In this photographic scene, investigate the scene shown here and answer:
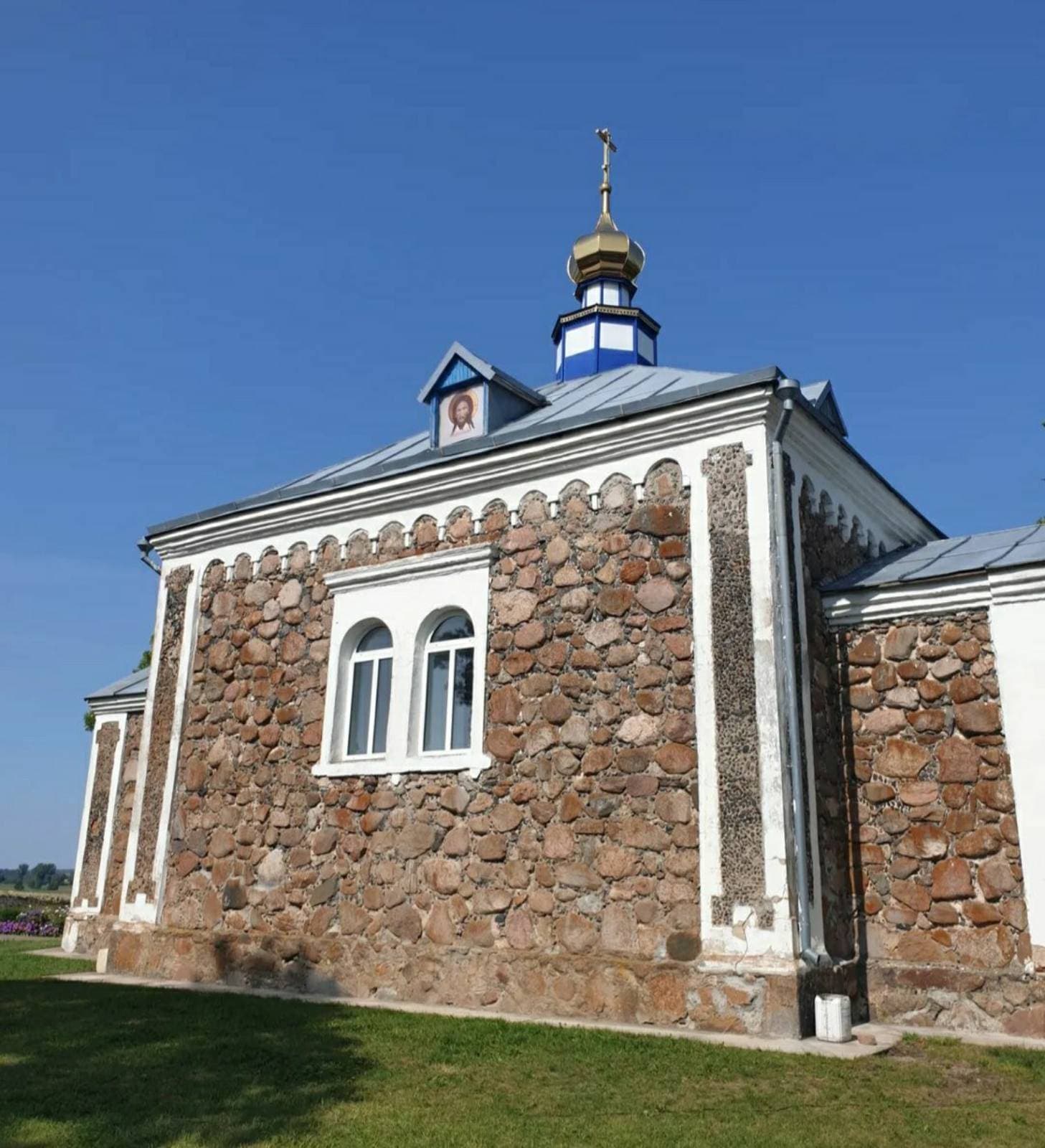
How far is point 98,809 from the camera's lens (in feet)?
49.1

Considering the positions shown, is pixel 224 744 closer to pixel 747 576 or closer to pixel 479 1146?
pixel 747 576

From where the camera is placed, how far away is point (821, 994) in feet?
24.7

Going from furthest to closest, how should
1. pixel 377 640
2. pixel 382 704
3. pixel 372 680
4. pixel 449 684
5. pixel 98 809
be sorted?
pixel 98 809 → pixel 377 640 → pixel 372 680 → pixel 382 704 → pixel 449 684

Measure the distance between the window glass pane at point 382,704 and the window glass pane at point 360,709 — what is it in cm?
8

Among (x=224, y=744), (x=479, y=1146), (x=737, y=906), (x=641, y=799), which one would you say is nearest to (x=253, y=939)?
(x=224, y=744)

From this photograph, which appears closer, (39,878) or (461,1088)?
(461,1088)

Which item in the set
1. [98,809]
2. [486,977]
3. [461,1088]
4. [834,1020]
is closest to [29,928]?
[98,809]

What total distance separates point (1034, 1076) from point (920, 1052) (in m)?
0.84

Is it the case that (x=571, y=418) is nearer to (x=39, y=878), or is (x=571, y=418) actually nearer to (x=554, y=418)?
(x=554, y=418)

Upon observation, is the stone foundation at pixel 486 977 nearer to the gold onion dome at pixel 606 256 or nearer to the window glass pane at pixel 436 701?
the window glass pane at pixel 436 701

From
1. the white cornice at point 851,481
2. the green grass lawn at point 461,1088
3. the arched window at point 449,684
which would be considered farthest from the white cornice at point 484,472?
the green grass lawn at point 461,1088

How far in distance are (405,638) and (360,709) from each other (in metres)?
0.90

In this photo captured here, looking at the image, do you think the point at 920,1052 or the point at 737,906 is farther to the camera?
the point at 737,906

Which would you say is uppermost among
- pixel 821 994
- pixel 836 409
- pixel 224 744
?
pixel 836 409
